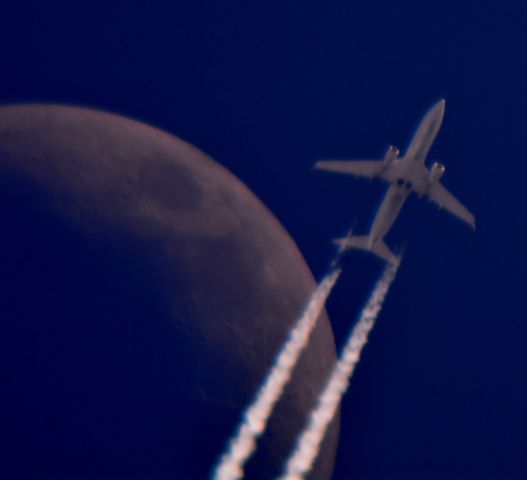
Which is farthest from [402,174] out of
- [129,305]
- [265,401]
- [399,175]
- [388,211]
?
[129,305]

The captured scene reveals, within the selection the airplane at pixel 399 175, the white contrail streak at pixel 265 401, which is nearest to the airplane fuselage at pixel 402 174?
the airplane at pixel 399 175

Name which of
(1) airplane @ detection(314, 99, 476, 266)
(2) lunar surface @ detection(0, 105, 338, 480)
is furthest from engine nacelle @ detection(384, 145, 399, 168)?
(2) lunar surface @ detection(0, 105, 338, 480)

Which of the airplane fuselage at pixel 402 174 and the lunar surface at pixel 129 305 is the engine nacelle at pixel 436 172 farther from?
the lunar surface at pixel 129 305

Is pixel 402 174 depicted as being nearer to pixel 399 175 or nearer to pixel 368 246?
pixel 399 175

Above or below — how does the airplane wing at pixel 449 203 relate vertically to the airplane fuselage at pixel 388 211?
above

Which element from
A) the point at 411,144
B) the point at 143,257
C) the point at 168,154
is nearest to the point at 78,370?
the point at 143,257

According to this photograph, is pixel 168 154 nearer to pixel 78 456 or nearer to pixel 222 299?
pixel 222 299
